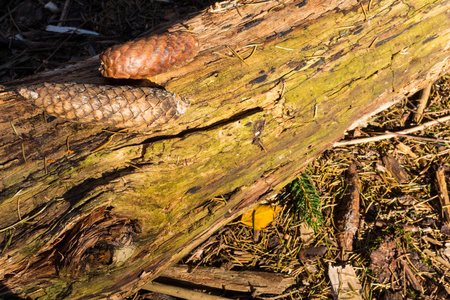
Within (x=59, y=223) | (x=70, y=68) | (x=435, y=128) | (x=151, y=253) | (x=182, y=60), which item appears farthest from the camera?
(x=435, y=128)

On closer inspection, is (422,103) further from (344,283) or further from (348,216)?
(344,283)

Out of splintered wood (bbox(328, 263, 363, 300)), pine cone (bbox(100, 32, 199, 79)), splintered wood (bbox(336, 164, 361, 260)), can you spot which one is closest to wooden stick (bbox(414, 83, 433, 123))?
splintered wood (bbox(336, 164, 361, 260))

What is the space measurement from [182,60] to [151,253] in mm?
1428

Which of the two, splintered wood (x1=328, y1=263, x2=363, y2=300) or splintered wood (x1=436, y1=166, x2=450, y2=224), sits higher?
splintered wood (x1=436, y1=166, x2=450, y2=224)

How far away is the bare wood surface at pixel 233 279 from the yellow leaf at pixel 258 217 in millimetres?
414

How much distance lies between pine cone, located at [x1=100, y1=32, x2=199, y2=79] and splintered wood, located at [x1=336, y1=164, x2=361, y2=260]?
→ 77.7 inches

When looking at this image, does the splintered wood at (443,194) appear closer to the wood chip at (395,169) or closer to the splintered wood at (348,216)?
the wood chip at (395,169)

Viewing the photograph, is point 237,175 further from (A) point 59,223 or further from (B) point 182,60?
(A) point 59,223

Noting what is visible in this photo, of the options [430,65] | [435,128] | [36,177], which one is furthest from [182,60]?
[435,128]

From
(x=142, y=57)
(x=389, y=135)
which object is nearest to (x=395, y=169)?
(x=389, y=135)

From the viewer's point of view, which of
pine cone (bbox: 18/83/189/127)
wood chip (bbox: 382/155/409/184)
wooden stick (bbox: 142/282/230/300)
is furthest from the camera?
wood chip (bbox: 382/155/409/184)

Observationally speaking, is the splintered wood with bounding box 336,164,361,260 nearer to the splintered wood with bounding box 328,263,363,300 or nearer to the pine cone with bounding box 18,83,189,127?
the splintered wood with bounding box 328,263,363,300

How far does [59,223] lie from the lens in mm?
1957

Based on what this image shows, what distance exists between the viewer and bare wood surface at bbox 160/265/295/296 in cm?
259
